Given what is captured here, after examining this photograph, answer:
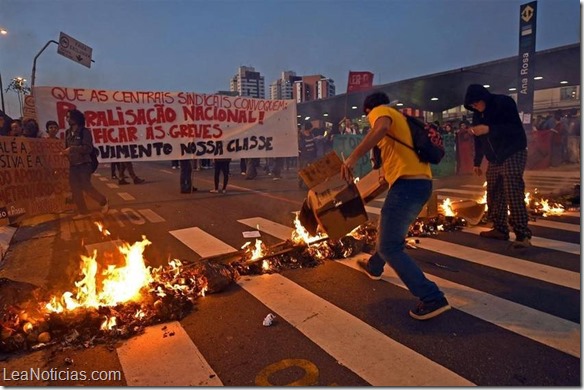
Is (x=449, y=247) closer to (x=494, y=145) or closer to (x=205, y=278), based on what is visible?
(x=494, y=145)

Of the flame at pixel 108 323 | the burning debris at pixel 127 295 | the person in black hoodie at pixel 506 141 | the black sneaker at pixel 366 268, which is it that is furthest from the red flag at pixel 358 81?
the flame at pixel 108 323

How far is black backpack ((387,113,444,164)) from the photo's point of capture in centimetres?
355

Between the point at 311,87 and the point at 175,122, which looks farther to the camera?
the point at 311,87

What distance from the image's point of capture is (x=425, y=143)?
3.54 m

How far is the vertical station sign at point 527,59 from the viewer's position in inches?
640

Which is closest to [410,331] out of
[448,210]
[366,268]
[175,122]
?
[366,268]

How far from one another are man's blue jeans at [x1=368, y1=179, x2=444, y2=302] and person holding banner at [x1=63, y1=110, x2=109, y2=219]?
6.50 metres

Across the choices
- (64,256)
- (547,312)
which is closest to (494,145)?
(547,312)

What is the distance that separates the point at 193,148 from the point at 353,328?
785 centimetres

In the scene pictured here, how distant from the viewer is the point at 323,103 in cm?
3609

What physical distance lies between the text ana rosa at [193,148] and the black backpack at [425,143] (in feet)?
24.9

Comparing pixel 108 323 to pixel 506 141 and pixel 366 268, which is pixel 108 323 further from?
pixel 506 141

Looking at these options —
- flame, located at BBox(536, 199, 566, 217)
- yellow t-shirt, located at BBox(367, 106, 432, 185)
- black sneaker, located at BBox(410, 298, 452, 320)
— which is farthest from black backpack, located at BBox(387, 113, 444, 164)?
flame, located at BBox(536, 199, 566, 217)

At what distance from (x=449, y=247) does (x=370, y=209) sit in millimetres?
3311
